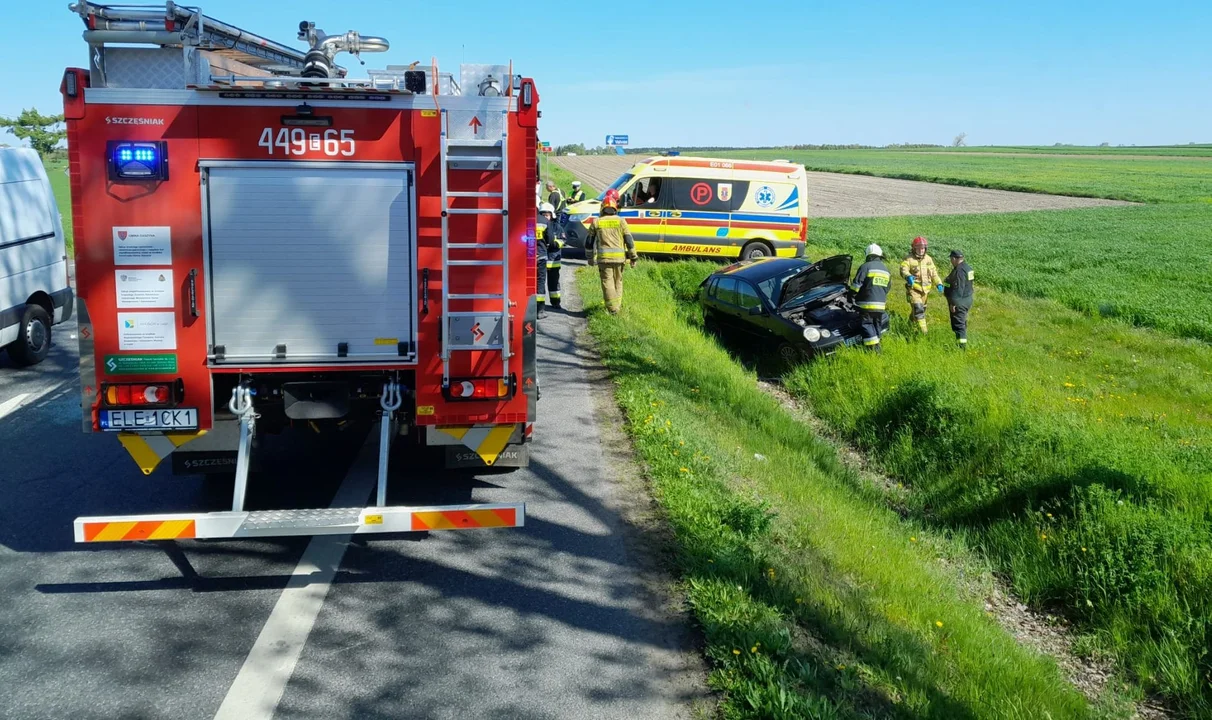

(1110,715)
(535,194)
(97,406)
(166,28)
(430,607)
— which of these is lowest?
(1110,715)

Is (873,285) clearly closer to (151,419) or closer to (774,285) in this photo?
(774,285)

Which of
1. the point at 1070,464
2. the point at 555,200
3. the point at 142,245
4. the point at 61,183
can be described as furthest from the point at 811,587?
the point at 61,183

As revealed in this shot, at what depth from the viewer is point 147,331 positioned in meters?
5.82

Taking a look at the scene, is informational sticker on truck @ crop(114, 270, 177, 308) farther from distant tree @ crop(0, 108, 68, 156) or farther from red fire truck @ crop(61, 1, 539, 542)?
distant tree @ crop(0, 108, 68, 156)

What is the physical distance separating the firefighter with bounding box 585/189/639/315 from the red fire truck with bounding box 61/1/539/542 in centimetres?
847

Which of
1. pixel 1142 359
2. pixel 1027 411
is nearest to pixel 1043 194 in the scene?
pixel 1142 359

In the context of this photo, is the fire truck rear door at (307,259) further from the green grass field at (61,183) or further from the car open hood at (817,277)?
the green grass field at (61,183)

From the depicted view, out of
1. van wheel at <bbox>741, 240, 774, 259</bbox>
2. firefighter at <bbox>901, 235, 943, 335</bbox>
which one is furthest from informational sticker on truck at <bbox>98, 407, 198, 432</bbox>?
van wheel at <bbox>741, 240, 774, 259</bbox>

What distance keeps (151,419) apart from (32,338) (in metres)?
7.33

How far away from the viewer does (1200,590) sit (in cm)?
633

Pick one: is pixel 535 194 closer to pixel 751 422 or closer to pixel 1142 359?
pixel 751 422

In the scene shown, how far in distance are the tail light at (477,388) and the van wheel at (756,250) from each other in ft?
54.1

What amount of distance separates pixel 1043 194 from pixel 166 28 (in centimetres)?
6110

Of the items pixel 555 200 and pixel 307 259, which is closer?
pixel 307 259
